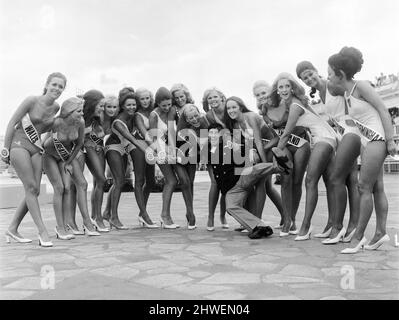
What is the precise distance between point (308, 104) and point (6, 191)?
26.1 feet

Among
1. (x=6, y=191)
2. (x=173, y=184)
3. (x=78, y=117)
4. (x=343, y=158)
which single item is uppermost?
(x=78, y=117)

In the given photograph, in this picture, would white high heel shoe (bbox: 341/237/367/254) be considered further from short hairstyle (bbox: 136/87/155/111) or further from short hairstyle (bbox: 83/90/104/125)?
short hairstyle (bbox: 83/90/104/125)

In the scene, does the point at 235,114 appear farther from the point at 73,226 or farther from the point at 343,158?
the point at 73,226

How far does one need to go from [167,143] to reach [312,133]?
1894 millimetres

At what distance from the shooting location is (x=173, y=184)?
19.9 feet

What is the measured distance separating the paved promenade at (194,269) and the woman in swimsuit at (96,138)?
2.40 ft

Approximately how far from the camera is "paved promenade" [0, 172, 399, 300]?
2934 millimetres

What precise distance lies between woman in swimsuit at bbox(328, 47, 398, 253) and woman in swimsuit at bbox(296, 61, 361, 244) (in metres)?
0.21

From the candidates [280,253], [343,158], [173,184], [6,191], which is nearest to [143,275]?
[280,253]

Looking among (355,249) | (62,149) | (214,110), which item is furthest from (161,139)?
(355,249)

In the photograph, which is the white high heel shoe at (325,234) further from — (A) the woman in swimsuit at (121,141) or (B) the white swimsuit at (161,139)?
(A) the woman in swimsuit at (121,141)

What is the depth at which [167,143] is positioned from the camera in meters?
5.96
